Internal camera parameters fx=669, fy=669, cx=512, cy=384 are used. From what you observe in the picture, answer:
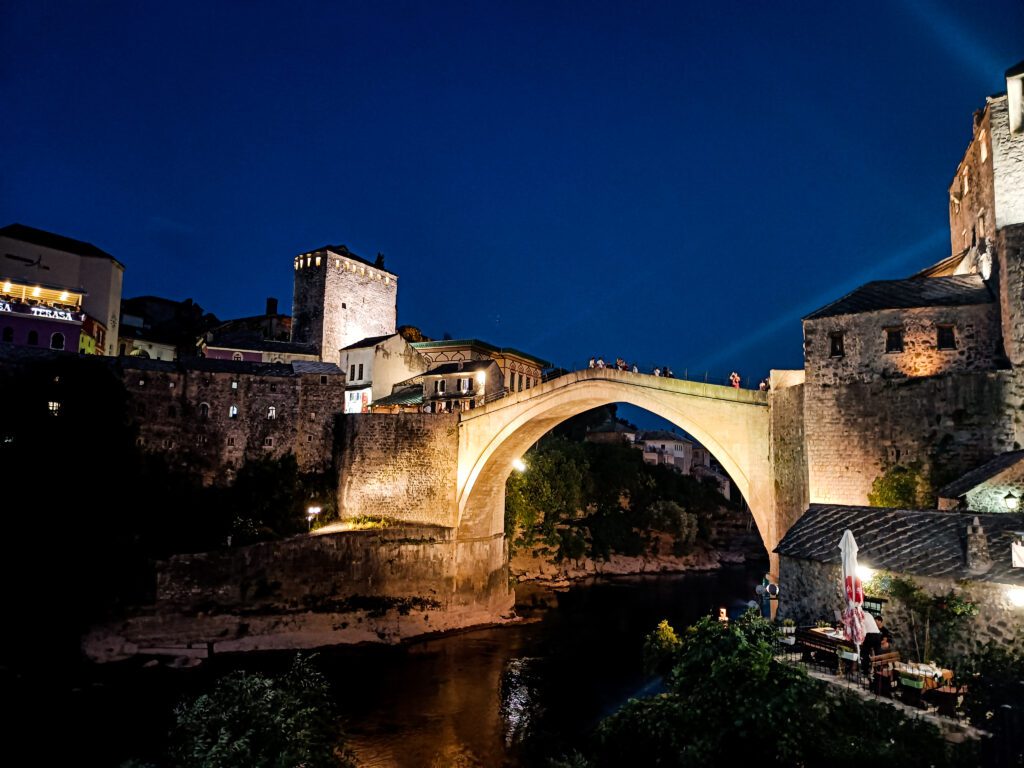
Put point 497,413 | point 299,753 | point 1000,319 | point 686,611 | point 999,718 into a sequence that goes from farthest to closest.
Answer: point 686,611
point 497,413
point 1000,319
point 999,718
point 299,753

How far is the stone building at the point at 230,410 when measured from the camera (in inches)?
874

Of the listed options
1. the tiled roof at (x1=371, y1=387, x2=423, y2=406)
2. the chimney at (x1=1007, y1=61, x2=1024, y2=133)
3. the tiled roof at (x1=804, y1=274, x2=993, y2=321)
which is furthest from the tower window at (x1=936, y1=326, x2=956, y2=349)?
the tiled roof at (x1=371, y1=387, x2=423, y2=406)

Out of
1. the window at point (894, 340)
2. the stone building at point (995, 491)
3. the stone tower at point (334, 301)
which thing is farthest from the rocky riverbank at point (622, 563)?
the stone building at point (995, 491)

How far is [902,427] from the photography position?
13.4 metres

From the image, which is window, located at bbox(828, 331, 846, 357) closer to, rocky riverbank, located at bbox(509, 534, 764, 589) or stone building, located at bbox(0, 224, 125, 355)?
rocky riverbank, located at bbox(509, 534, 764, 589)

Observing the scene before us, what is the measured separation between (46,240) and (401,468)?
17.9 m

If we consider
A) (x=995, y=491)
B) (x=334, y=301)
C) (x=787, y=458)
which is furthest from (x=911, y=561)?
(x=334, y=301)

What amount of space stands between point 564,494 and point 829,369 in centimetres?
1841

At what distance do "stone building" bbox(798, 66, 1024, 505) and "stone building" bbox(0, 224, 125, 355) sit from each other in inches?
1004

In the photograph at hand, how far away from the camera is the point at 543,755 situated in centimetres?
1226

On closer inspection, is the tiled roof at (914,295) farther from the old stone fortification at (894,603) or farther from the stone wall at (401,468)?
the stone wall at (401,468)

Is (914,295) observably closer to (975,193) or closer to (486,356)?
(975,193)

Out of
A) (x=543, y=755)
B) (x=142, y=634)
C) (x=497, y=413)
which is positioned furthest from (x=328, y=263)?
(x=543, y=755)

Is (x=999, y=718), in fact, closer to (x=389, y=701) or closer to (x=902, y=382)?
(x=902, y=382)
